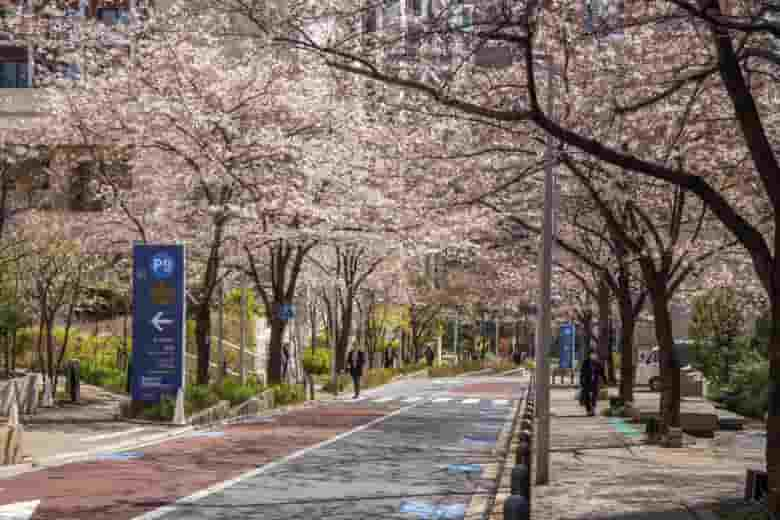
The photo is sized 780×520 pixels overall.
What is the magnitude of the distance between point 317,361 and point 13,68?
26.0 m

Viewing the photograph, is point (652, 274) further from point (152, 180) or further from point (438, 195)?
point (152, 180)

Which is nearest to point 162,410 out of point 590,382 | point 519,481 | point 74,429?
point 74,429

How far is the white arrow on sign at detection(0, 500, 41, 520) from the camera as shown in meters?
11.7

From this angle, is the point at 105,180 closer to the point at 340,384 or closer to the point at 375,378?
the point at 340,384

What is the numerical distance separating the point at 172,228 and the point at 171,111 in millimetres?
7741

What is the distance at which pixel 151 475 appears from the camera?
A: 51.6 feet

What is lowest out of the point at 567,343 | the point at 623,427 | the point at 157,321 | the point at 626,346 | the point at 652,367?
the point at 623,427

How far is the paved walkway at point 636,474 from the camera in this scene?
12.6 m

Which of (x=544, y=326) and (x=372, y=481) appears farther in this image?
(x=372, y=481)

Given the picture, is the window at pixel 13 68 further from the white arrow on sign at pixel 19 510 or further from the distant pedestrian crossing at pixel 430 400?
the white arrow on sign at pixel 19 510

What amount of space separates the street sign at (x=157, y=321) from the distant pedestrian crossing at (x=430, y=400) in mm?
13464

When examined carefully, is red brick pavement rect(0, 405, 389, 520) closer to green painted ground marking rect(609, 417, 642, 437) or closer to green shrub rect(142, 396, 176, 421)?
green shrub rect(142, 396, 176, 421)

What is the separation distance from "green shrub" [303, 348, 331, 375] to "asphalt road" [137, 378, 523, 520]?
3496cm

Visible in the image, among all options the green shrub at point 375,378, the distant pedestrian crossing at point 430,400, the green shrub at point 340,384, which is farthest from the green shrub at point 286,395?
the green shrub at point 375,378
